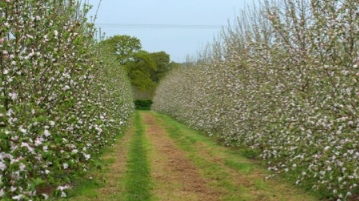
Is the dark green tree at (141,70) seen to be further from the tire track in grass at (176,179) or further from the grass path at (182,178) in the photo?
the tire track in grass at (176,179)

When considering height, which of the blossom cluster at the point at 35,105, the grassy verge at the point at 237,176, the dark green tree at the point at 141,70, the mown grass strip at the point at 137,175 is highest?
the dark green tree at the point at 141,70

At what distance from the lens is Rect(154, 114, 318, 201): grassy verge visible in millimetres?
12617

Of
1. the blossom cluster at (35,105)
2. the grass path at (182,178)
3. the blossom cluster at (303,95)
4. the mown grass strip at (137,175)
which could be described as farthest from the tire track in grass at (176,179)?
the blossom cluster at (35,105)

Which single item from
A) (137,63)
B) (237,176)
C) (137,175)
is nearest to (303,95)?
(237,176)

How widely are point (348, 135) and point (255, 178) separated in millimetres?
6220

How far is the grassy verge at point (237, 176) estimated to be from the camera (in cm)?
1262

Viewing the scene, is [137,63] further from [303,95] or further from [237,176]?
[303,95]

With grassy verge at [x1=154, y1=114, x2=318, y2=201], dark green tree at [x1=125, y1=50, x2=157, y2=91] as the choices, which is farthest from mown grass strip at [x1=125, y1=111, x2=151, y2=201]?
dark green tree at [x1=125, y1=50, x2=157, y2=91]

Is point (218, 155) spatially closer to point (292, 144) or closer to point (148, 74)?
point (292, 144)

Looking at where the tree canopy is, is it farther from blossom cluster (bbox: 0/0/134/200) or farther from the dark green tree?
blossom cluster (bbox: 0/0/134/200)

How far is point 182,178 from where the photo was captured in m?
15.2

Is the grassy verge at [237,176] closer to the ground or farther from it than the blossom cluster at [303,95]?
closer to the ground

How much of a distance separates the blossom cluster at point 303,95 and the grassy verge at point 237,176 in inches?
19.2

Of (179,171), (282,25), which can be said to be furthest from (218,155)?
(282,25)
